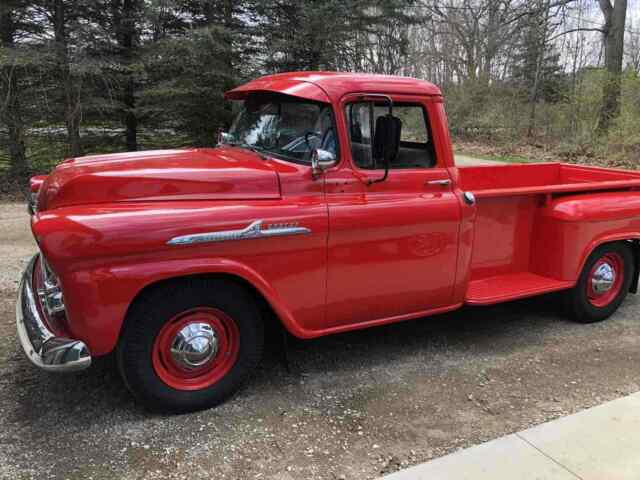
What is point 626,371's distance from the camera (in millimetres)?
3977

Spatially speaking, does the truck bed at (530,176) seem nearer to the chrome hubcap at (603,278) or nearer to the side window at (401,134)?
the chrome hubcap at (603,278)

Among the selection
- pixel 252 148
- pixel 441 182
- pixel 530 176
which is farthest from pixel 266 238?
pixel 530 176

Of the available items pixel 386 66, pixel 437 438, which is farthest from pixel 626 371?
pixel 386 66

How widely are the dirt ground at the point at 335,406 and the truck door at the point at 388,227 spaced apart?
19.7 inches

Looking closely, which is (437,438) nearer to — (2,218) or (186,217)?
(186,217)

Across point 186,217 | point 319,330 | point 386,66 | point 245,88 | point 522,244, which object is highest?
point 386,66

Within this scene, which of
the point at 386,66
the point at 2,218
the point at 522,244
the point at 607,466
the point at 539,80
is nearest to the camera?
the point at 607,466

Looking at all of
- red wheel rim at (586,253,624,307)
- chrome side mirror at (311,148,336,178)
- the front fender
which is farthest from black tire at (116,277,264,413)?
red wheel rim at (586,253,624,307)

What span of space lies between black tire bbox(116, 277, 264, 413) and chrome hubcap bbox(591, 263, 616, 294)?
3.12 metres

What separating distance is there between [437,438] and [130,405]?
1.84 metres

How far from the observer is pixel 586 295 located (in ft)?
15.8

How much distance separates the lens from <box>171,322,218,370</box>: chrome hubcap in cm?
319

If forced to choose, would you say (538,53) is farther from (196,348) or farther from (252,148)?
(196,348)

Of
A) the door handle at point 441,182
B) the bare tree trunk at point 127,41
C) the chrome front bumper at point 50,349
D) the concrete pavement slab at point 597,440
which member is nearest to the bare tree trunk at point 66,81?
the bare tree trunk at point 127,41
